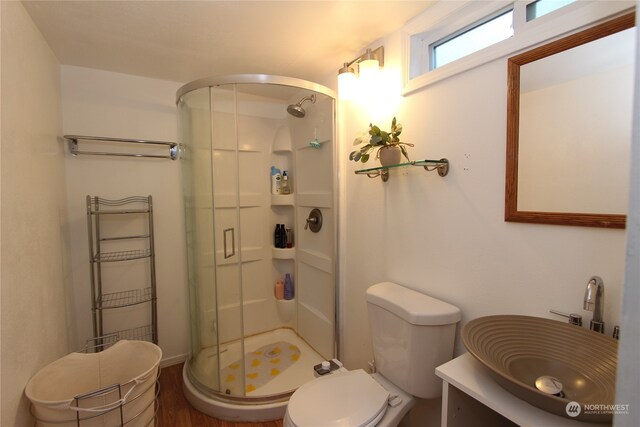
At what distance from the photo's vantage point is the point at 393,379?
1318mm

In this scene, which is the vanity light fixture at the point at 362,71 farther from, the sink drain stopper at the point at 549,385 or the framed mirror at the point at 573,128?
the sink drain stopper at the point at 549,385

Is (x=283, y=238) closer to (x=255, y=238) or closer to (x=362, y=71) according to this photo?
(x=255, y=238)

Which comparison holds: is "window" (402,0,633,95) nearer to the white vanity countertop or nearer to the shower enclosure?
the shower enclosure

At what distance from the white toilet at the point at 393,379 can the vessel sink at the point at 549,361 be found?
0.81 ft

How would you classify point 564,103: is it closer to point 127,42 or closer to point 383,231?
point 383,231

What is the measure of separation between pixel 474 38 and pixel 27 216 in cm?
216

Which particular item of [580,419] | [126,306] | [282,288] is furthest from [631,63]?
[126,306]

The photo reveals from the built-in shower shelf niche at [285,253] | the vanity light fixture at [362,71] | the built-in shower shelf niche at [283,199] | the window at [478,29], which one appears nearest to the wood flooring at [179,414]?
the built-in shower shelf niche at [285,253]

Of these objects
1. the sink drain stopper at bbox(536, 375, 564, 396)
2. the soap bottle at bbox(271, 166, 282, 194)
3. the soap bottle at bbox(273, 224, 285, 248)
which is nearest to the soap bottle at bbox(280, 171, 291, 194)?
the soap bottle at bbox(271, 166, 282, 194)

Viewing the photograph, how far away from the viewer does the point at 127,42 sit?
1.68 meters

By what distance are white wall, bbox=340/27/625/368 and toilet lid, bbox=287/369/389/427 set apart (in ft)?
1.44

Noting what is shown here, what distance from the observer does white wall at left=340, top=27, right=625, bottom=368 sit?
0.96 meters

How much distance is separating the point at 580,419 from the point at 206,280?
1.86m

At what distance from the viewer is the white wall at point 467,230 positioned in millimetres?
959
